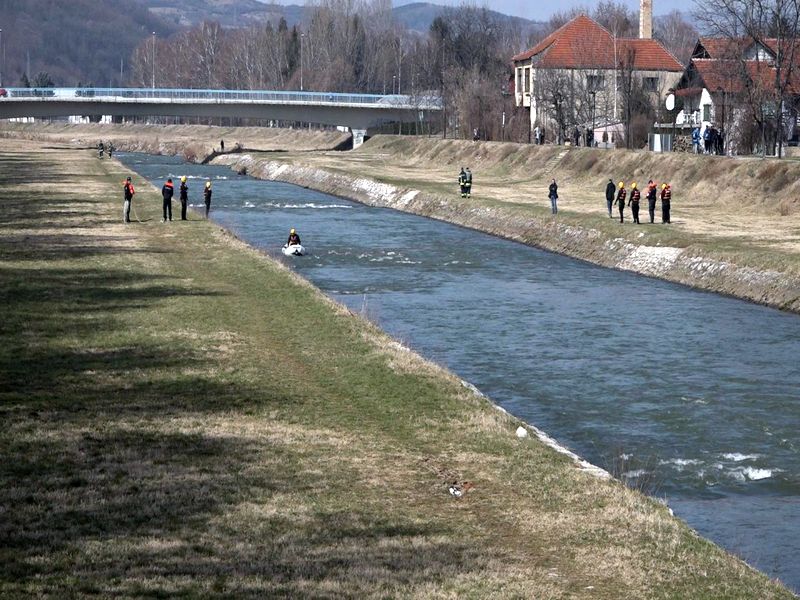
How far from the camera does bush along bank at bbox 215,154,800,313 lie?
139 ft

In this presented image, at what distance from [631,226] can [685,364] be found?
25413mm

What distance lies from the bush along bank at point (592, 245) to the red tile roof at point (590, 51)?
36203mm

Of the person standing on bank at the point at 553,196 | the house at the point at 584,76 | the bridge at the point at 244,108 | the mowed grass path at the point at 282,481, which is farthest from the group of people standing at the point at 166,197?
the bridge at the point at 244,108

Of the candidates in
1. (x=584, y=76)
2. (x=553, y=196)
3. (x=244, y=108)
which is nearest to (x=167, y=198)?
(x=553, y=196)

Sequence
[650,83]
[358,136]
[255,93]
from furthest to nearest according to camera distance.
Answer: [358,136] < [255,93] < [650,83]

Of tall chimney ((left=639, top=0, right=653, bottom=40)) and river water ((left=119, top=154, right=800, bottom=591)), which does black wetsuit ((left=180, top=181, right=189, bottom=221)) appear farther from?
tall chimney ((left=639, top=0, right=653, bottom=40))

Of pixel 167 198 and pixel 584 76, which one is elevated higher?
pixel 584 76

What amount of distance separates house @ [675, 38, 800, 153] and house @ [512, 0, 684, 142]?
267 inches

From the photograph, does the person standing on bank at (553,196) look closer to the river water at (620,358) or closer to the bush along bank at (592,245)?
the bush along bank at (592,245)

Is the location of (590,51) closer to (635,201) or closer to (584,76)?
(584,76)

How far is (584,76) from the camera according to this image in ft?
391

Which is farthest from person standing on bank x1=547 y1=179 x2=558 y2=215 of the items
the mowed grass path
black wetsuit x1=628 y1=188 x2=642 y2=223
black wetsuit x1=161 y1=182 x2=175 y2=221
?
the mowed grass path

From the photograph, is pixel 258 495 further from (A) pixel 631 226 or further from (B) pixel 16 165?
(B) pixel 16 165

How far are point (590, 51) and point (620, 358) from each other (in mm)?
93645
